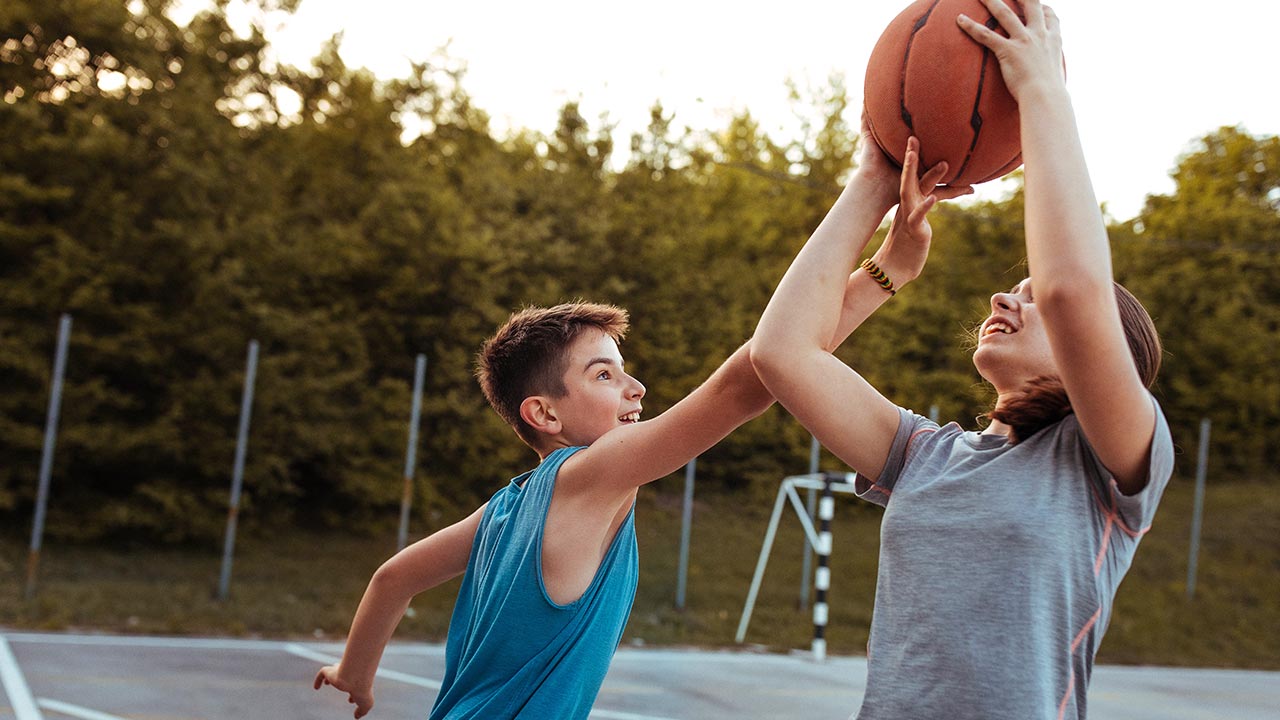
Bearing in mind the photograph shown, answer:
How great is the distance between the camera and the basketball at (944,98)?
6.47 ft

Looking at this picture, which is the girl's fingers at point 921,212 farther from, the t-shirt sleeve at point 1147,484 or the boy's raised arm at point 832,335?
the t-shirt sleeve at point 1147,484

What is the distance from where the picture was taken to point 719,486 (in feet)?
62.3

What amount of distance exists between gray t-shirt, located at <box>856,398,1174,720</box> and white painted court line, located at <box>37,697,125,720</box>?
668 centimetres

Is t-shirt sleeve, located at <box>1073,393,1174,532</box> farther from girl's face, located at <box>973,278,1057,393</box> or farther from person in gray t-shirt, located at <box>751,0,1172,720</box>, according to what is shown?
girl's face, located at <box>973,278,1057,393</box>

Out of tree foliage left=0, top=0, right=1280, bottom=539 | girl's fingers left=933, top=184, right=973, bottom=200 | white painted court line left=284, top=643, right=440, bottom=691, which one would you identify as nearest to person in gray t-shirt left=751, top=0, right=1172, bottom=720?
girl's fingers left=933, top=184, right=973, bottom=200

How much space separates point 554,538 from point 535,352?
44 cm

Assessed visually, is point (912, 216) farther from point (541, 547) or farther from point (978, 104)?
point (541, 547)

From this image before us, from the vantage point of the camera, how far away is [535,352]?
2.53m

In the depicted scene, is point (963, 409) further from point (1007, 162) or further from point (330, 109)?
point (1007, 162)

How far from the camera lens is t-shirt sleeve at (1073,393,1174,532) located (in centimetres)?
162

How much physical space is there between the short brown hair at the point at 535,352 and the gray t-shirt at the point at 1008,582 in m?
0.95

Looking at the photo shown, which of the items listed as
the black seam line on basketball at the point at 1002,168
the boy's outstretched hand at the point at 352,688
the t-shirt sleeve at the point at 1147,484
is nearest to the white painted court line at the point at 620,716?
the boy's outstretched hand at the point at 352,688

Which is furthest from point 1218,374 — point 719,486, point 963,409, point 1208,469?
point 719,486

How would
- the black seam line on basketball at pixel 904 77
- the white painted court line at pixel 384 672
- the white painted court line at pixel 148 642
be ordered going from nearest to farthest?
1. the black seam line on basketball at pixel 904 77
2. the white painted court line at pixel 384 672
3. the white painted court line at pixel 148 642
